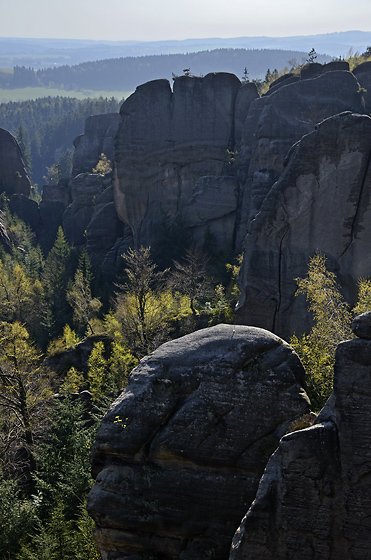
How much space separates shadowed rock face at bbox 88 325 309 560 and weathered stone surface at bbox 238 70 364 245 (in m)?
31.6

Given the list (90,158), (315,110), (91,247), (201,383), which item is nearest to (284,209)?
(201,383)

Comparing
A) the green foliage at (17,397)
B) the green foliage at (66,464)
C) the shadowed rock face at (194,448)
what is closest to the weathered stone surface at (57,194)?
the green foliage at (17,397)

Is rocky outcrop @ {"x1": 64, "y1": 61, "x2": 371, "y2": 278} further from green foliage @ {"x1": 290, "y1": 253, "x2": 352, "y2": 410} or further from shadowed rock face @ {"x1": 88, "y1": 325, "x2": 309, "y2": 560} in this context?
shadowed rock face @ {"x1": 88, "y1": 325, "x2": 309, "y2": 560}

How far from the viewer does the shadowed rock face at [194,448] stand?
1380 centimetres

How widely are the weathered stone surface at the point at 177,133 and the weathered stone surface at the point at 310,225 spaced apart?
104ft

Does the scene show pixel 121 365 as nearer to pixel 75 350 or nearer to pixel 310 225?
pixel 75 350

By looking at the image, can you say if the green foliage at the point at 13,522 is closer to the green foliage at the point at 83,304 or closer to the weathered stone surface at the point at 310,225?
the weathered stone surface at the point at 310,225

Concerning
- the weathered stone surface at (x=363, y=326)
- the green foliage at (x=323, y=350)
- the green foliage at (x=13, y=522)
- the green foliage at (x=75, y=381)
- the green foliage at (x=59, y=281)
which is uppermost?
the weathered stone surface at (x=363, y=326)

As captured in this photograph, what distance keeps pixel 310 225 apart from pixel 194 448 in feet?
54.0

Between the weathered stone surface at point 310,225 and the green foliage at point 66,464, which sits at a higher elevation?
the weathered stone surface at point 310,225

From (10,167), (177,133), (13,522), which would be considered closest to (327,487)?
(13,522)

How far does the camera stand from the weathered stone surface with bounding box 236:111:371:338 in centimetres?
2492

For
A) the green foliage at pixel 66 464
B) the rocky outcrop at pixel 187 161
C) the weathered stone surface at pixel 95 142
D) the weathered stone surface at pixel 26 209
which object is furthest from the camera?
the weathered stone surface at pixel 95 142

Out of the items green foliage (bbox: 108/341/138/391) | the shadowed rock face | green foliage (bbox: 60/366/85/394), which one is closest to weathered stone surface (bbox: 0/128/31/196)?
green foliage (bbox: 60/366/85/394)
